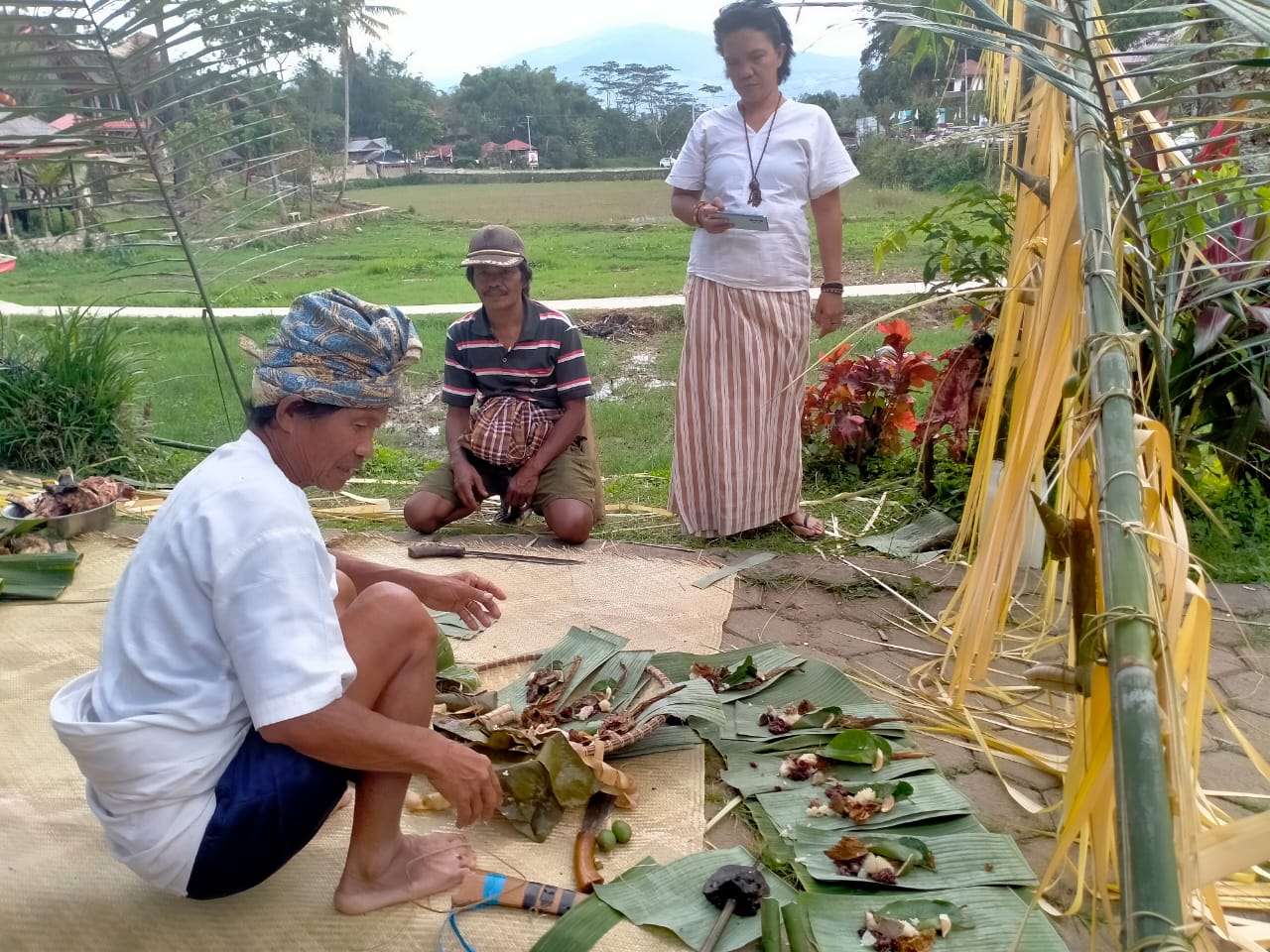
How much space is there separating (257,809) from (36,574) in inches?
90.6

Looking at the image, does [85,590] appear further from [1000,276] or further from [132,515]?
[1000,276]

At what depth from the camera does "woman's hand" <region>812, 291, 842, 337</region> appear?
4.11 metres

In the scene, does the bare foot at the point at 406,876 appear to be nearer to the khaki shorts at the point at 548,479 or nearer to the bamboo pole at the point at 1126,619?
the bamboo pole at the point at 1126,619

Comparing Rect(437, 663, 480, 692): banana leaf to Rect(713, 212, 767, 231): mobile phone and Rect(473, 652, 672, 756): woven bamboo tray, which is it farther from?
Rect(713, 212, 767, 231): mobile phone

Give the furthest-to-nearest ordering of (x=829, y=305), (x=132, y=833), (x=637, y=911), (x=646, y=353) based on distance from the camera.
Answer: (x=646, y=353) → (x=829, y=305) → (x=637, y=911) → (x=132, y=833)

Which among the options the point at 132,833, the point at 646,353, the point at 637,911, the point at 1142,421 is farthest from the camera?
the point at 646,353

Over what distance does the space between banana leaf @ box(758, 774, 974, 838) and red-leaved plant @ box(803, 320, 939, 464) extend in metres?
2.75

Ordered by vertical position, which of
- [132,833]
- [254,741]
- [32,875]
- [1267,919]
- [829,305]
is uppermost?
[829,305]

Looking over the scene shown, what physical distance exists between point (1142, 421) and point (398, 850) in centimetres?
155

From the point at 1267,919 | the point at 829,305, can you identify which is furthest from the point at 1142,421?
the point at 829,305

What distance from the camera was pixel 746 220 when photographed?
385cm

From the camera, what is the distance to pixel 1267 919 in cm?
199

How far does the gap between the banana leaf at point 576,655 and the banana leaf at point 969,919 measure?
994 millimetres

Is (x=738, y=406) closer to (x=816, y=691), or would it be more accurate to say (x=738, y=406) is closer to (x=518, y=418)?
(x=518, y=418)
